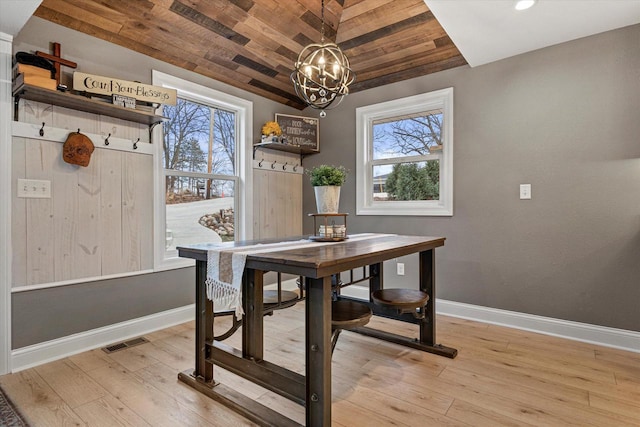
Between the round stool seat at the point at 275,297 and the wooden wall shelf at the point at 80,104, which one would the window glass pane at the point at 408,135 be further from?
the wooden wall shelf at the point at 80,104

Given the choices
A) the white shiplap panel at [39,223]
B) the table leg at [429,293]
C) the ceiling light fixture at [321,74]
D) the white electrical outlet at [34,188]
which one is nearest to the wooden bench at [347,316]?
the table leg at [429,293]

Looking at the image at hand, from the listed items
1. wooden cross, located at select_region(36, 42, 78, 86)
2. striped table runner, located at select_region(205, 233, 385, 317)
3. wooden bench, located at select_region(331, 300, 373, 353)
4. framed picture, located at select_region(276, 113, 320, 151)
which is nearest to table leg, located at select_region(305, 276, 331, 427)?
wooden bench, located at select_region(331, 300, 373, 353)

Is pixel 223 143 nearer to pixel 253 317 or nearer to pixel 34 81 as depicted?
pixel 34 81

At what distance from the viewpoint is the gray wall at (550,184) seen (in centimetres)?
239

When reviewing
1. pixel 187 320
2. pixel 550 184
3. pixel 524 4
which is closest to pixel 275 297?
pixel 187 320

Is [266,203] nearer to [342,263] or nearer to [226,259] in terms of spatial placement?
[226,259]

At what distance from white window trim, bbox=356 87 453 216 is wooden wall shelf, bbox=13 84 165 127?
6.68 feet

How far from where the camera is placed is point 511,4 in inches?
87.5

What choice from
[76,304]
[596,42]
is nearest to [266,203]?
[76,304]

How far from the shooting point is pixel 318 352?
1437 mm

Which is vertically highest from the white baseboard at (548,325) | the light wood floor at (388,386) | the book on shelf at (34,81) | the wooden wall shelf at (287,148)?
the book on shelf at (34,81)

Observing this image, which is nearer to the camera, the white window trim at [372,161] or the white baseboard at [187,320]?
the white baseboard at [187,320]

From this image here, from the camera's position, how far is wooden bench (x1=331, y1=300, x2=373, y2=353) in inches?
67.3

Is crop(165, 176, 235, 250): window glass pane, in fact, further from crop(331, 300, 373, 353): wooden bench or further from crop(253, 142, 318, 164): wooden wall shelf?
crop(331, 300, 373, 353): wooden bench
